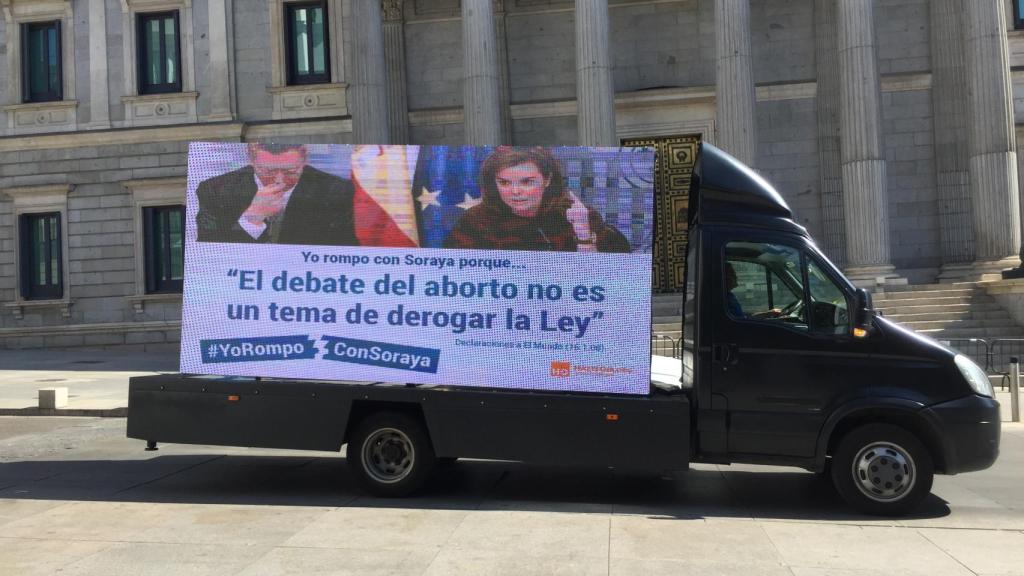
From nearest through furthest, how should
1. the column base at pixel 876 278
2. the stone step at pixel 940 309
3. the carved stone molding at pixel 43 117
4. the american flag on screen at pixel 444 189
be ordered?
the american flag on screen at pixel 444 189 < the stone step at pixel 940 309 < the column base at pixel 876 278 < the carved stone molding at pixel 43 117

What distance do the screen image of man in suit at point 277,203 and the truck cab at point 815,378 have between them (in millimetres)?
3295

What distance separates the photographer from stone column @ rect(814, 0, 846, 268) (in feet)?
76.9

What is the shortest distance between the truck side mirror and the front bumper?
0.79 metres

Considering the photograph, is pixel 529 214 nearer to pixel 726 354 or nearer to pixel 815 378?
pixel 726 354

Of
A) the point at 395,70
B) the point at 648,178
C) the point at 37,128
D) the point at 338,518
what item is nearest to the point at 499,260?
the point at 648,178

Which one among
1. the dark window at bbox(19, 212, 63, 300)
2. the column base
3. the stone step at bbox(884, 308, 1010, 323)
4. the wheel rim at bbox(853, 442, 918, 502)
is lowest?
the wheel rim at bbox(853, 442, 918, 502)

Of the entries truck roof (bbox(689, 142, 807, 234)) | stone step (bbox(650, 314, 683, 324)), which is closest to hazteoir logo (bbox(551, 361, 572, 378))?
truck roof (bbox(689, 142, 807, 234))

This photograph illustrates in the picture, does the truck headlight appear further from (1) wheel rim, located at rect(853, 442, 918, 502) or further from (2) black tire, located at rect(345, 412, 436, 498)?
(2) black tire, located at rect(345, 412, 436, 498)

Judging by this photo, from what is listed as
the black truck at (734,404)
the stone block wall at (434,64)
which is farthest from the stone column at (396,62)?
the black truck at (734,404)

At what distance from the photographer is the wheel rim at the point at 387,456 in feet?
25.5

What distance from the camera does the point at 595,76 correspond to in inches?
824

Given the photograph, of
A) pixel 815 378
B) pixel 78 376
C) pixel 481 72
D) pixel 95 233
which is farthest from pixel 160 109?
pixel 815 378

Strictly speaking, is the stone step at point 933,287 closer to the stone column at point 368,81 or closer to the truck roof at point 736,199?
the stone column at point 368,81

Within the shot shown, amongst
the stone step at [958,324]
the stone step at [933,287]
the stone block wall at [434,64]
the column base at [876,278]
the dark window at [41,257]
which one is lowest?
the stone step at [958,324]
